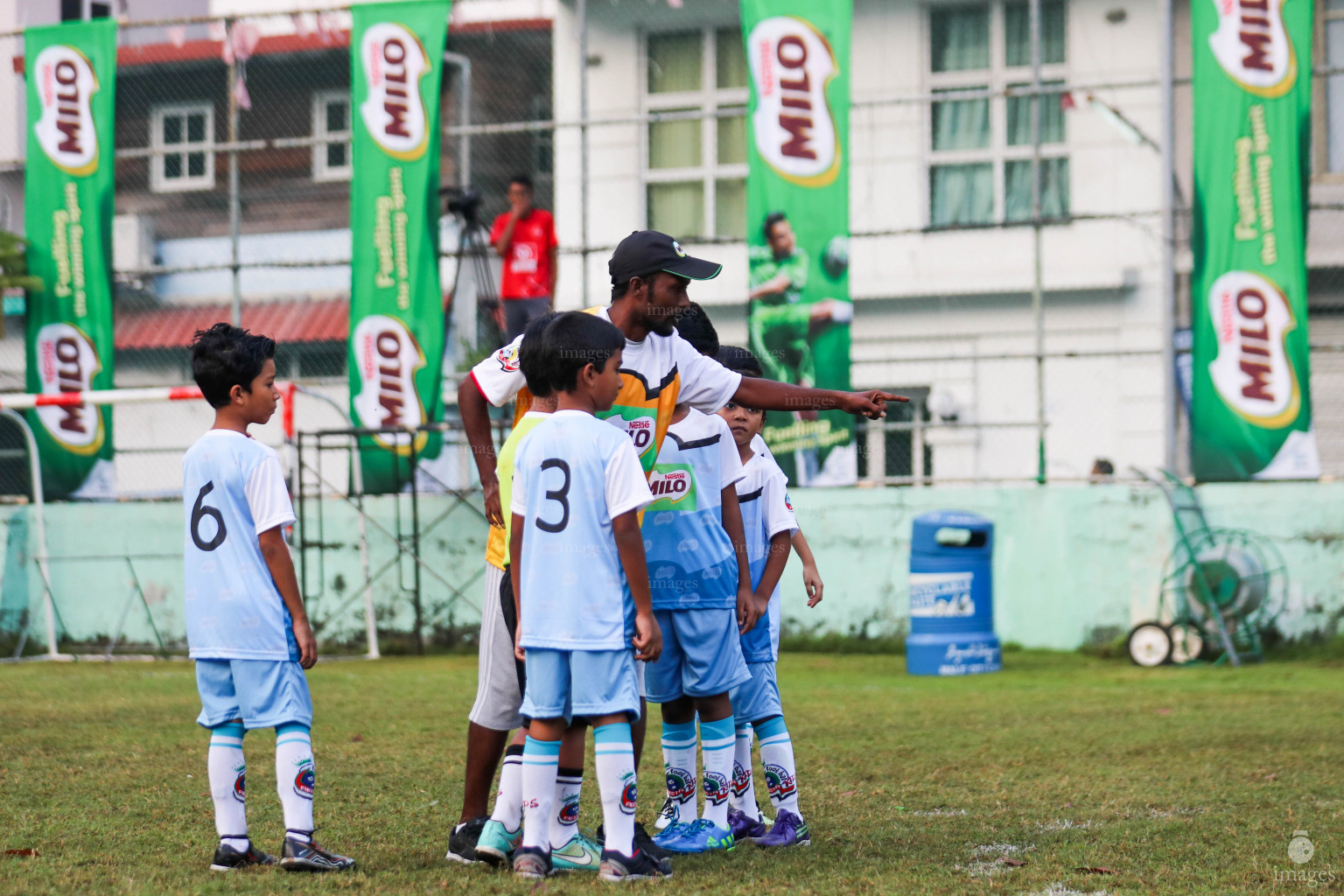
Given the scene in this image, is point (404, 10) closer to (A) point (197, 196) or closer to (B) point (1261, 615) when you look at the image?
(A) point (197, 196)

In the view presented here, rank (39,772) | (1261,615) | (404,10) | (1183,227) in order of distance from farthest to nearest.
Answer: (1183,227), (404,10), (1261,615), (39,772)

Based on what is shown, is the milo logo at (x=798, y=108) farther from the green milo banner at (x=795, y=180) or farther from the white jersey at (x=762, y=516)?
the white jersey at (x=762, y=516)

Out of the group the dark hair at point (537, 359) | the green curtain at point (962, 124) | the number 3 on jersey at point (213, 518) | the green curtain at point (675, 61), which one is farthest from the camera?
the green curtain at point (675, 61)

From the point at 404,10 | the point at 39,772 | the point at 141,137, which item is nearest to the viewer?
the point at 39,772

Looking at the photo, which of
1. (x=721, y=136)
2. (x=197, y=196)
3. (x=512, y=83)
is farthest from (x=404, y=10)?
(x=197, y=196)

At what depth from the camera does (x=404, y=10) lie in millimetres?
13312

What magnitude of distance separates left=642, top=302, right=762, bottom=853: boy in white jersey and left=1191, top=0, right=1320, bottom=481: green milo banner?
26.5 feet

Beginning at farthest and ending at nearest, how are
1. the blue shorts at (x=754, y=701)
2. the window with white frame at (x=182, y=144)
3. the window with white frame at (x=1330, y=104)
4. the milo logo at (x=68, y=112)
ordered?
the window with white frame at (x=182, y=144), the window with white frame at (x=1330, y=104), the milo logo at (x=68, y=112), the blue shorts at (x=754, y=701)

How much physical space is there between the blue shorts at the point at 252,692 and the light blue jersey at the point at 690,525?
1035 mm

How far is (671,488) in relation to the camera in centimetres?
430

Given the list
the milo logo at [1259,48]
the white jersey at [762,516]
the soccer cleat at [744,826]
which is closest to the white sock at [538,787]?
the soccer cleat at [744,826]

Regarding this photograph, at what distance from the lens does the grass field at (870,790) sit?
3.91m

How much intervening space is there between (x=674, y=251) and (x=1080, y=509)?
8.35 metres

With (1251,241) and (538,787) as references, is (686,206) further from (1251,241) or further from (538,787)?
(538,787)
